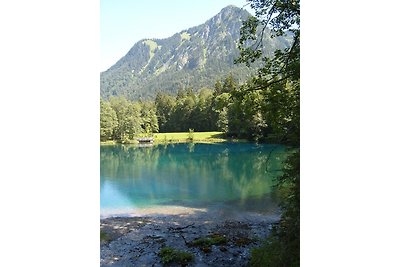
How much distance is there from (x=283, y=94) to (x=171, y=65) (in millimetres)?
6160

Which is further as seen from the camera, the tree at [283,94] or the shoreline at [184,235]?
the shoreline at [184,235]

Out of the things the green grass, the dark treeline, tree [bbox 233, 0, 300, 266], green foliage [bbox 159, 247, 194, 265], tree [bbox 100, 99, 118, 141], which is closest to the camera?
tree [bbox 233, 0, 300, 266]

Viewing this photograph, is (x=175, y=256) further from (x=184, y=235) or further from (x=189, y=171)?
(x=189, y=171)

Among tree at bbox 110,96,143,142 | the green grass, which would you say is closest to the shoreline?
the green grass

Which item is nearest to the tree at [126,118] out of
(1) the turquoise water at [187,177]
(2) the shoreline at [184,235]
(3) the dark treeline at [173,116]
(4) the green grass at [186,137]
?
(3) the dark treeline at [173,116]

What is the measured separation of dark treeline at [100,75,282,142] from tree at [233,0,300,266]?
18.4 inches

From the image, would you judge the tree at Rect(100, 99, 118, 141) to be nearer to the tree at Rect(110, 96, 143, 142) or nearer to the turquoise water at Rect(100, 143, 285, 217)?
the tree at Rect(110, 96, 143, 142)

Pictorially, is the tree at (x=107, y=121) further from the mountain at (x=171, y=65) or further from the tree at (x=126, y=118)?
the mountain at (x=171, y=65)

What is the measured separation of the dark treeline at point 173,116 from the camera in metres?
4.13

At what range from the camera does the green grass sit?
17.5ft

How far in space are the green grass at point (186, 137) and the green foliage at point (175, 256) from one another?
1953 mm

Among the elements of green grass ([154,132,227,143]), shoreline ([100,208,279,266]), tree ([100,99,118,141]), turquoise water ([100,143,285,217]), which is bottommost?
shoreline ([100,208,279,266])
